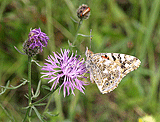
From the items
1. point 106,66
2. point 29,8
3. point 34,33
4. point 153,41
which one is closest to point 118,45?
point 153,41

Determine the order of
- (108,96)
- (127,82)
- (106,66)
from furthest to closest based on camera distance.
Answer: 1. (108,96)
2. (127,82)
3. (106,66)

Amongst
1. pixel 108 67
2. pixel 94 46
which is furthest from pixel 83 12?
pixel 94 46

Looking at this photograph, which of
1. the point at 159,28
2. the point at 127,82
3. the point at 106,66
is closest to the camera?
the point at 106,66

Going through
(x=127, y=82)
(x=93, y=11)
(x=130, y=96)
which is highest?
(x=93, y=11)

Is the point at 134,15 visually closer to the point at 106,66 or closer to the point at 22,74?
the point at 106,66

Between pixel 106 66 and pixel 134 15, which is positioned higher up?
pixel 134 15

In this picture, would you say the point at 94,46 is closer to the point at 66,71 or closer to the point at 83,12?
the point at 83,12

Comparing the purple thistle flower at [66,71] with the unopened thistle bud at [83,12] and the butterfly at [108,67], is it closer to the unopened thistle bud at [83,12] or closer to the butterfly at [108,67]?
the butterfly at [108,67]

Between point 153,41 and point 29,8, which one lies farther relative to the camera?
point 153,41
